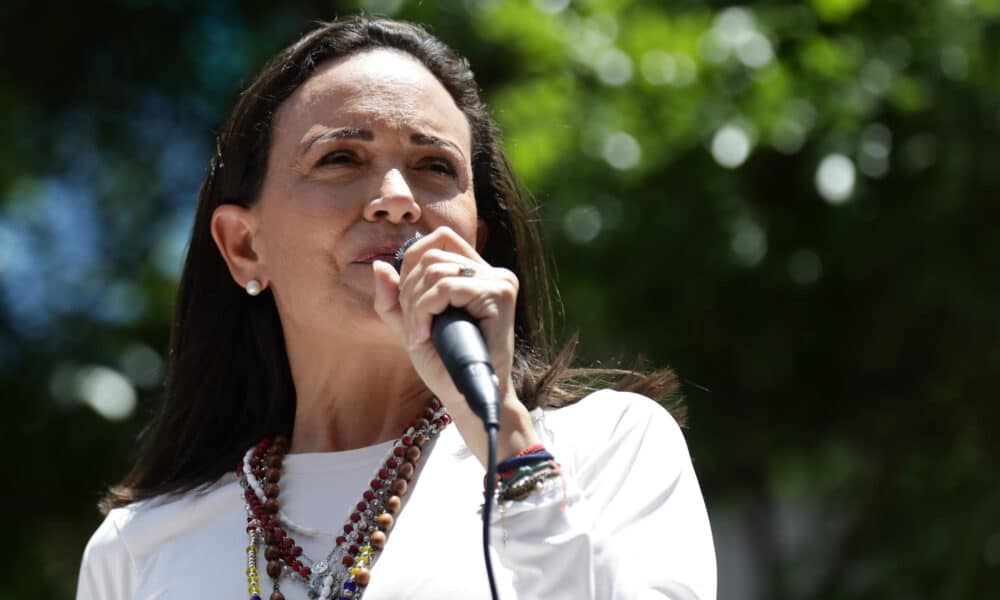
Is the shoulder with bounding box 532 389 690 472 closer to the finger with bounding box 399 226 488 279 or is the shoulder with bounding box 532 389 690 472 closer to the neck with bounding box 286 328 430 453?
the neck with bounding box 286 328 430 453

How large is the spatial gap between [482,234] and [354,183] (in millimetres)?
467

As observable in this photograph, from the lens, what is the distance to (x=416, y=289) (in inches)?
91.0

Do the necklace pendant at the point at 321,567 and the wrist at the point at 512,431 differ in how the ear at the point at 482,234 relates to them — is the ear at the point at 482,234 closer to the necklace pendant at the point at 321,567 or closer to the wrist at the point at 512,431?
the necklace pendant at the point at 321,567

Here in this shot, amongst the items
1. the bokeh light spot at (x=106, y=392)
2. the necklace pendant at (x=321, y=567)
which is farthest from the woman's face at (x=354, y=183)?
the bokeh light spot at (x=106, y=392)

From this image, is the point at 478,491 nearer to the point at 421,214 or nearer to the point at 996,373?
the point at 421,214

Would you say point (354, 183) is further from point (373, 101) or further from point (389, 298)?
point (389, 298)

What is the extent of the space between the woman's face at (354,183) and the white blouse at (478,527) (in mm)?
302

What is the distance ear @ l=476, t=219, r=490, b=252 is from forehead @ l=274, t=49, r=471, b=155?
0.65ft

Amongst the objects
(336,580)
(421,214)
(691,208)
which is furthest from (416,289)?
(691,208)

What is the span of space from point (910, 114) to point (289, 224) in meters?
3.34

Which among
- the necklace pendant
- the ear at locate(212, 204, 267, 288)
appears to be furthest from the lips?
the necklace pendant

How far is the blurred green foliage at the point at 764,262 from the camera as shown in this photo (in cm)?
546

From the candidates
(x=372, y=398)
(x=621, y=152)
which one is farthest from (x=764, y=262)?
(x=372, y=398)

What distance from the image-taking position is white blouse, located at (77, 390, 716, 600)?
7.60ft
